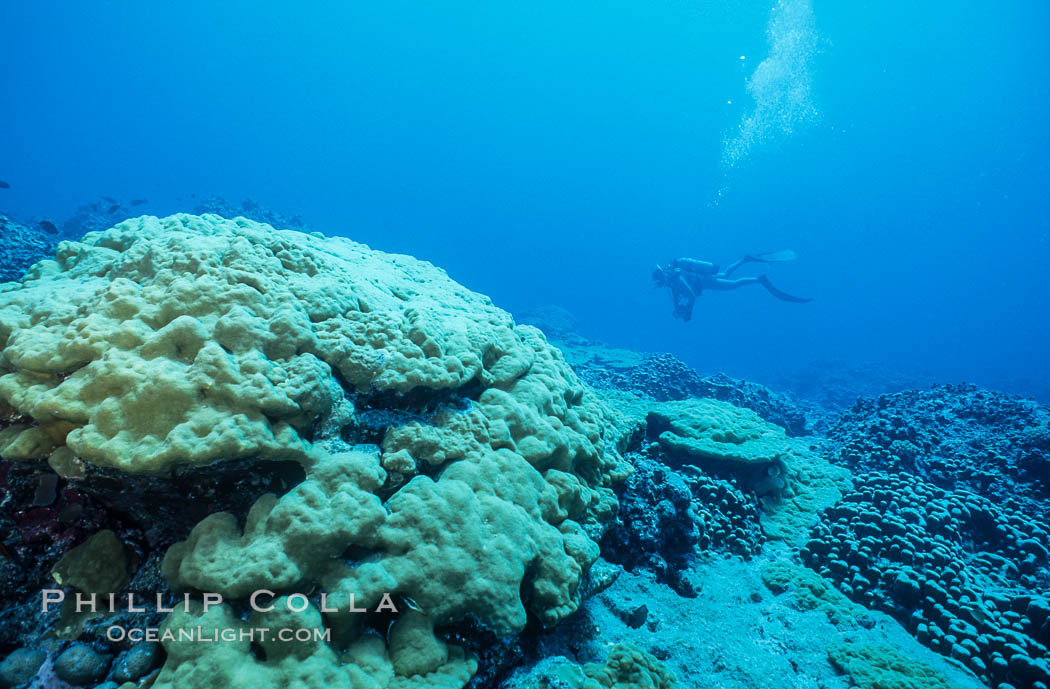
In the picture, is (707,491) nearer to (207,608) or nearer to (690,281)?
(207,608)

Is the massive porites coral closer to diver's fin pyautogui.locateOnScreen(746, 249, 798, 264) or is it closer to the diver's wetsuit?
the diver's wetsuit

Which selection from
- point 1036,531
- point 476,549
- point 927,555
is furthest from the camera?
point 1036,531

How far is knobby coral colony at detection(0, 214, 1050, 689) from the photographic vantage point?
2.43 metres

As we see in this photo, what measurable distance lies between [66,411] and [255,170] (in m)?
183

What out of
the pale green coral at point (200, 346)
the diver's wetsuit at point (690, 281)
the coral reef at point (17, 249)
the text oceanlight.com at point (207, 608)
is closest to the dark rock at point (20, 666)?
the text oceanlight.com at point (207, 608)

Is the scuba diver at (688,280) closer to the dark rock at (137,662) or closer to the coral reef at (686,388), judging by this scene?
Result: the coral reef at (686,388)

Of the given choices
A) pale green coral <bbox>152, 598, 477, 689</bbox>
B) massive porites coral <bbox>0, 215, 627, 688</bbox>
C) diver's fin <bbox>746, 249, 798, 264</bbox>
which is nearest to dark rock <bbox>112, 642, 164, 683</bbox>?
pale green coral <bbox>152, 598, 477, 689</bbox>

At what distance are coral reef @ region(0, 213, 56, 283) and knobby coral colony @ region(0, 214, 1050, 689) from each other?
9.52m

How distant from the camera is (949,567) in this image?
17.1 feet

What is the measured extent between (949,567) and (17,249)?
65.1ft

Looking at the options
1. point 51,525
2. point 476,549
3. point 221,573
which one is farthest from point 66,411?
point 476,549

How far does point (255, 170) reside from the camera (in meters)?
149

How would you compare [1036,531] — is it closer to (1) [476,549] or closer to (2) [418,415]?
(1) [476,549]

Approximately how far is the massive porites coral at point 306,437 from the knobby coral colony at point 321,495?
16 mm
